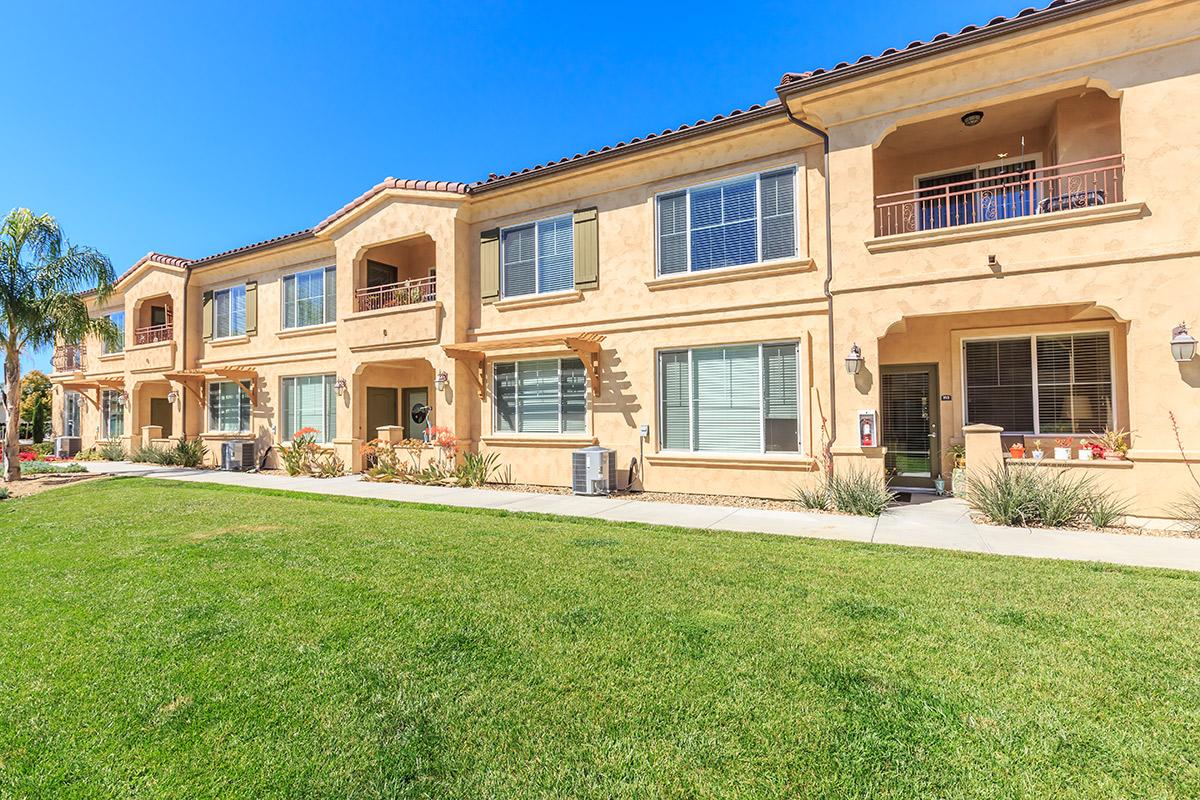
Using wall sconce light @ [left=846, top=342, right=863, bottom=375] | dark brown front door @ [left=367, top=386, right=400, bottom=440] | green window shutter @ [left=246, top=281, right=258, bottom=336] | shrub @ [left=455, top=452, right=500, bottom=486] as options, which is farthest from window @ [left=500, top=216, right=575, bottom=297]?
green window shutter @ [left=246, top=281, right=258, bottom=336]

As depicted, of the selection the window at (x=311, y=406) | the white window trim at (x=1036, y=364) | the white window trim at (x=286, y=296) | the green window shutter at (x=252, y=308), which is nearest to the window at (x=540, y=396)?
the window at (x=311, y=406)

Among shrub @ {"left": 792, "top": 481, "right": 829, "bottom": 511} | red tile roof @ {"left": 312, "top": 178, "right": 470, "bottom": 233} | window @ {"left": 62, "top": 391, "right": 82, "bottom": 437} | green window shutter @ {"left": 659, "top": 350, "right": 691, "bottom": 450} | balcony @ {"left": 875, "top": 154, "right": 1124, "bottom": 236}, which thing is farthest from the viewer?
window @ {"left": 62, "top": 391, "right": 82, "bottom": 437}

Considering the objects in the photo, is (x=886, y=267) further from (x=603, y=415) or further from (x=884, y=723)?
(x=884, y=723)

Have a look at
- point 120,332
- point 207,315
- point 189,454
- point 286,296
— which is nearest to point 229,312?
point 207,315

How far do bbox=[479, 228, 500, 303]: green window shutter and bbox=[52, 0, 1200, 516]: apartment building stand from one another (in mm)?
109

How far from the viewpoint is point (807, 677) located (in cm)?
367

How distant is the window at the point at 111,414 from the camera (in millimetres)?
24797

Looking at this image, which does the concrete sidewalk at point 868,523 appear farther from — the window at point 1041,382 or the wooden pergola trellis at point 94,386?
the wooden pergola trellis at point 94,386

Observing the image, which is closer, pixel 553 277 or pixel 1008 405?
pixel 1008 405

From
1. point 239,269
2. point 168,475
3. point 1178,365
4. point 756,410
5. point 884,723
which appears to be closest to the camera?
point 884,723

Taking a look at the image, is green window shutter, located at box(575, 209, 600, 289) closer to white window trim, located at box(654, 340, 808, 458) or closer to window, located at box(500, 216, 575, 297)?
window, located at box(500, 216, 575, 297)

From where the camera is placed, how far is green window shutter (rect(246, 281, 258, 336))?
19531mm

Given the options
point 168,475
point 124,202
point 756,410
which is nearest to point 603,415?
point 756,410

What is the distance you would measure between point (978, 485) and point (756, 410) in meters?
4.02
